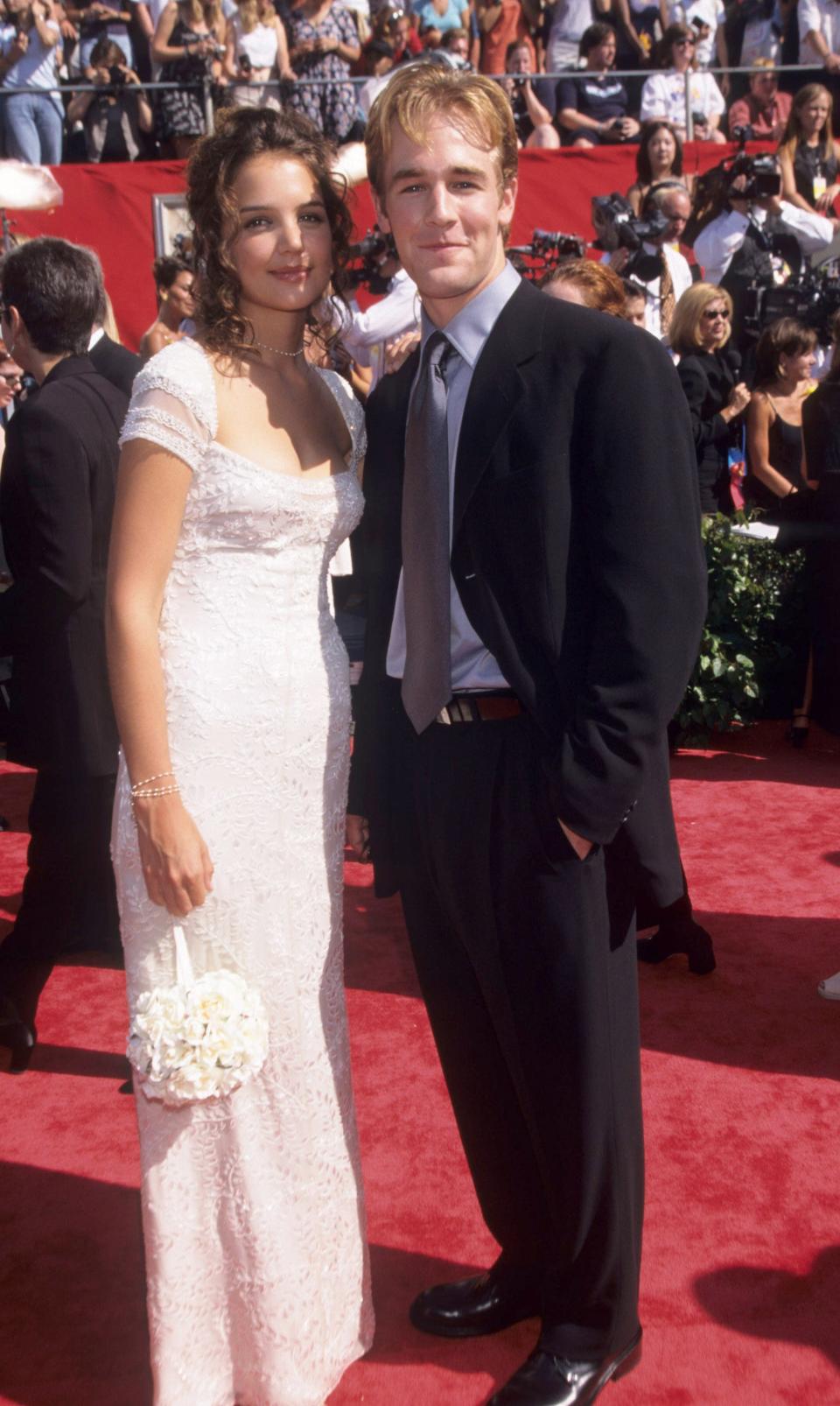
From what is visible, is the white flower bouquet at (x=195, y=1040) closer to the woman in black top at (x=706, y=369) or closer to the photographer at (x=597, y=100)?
the woman in black top at (x=706, y=369)

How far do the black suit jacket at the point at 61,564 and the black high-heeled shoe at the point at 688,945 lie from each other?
1.59 m

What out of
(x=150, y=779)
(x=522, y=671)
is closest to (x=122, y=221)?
(x=150, y=779)

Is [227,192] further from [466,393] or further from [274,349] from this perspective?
[466,393]

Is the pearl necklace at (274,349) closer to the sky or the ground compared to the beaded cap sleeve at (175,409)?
closer to the sky

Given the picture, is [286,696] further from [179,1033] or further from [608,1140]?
[608,1140]

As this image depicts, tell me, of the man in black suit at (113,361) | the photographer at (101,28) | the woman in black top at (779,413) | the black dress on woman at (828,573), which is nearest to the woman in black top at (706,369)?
the woman in black top at (779,413)

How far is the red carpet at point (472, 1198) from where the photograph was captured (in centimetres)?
239

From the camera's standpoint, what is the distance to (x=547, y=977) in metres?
2.15

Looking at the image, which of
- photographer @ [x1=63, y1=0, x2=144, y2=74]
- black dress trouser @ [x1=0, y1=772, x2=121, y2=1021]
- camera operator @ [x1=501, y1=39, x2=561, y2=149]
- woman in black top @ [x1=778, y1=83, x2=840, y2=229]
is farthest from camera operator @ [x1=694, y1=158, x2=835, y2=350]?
black dress trouser @ [x1=0, y1=772, x2=121, y2=1021]

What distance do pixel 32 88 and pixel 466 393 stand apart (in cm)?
952

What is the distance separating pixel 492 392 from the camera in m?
2.04

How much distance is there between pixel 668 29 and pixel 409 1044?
32.8ft

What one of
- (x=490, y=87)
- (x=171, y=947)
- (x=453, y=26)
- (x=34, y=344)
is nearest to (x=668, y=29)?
(x=453, y=26)

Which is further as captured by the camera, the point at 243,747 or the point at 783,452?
the point at 783,452
